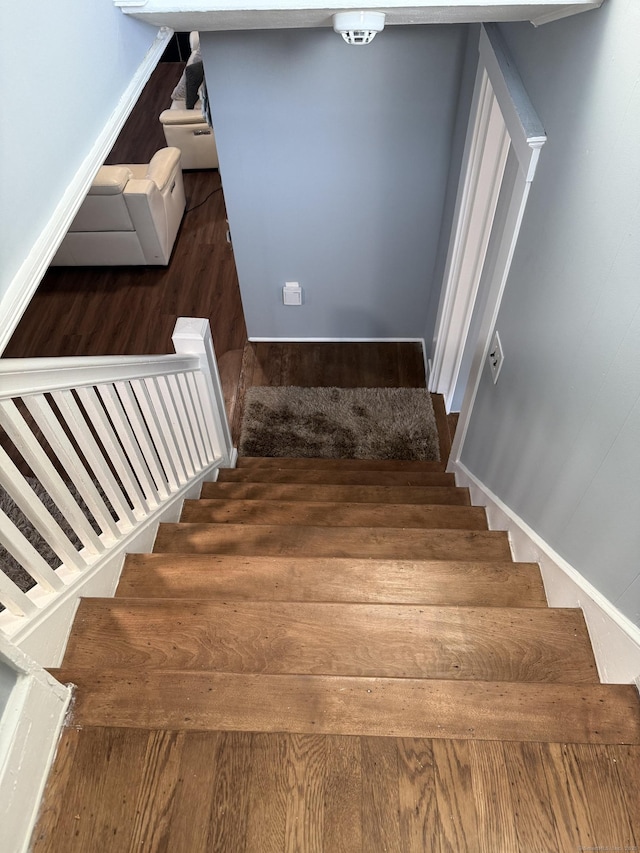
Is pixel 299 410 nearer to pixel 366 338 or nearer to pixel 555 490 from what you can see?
pixel 366 338

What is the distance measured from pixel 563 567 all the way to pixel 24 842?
1.36m

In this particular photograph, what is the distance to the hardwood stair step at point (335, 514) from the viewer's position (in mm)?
2262

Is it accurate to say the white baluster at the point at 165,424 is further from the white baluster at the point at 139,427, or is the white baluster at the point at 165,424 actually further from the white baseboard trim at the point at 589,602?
the white baseboard trim at the point at 589,602

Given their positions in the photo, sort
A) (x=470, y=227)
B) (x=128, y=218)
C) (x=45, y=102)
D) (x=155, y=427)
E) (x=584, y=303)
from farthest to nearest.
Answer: (x=128, y=218) < (x=470, y=227) < (x=155, y=427) < (x=584, y=303) < (x=45, y=102)

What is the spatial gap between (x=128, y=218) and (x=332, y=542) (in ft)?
10.1

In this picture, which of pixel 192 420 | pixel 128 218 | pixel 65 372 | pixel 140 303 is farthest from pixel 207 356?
pixel 128 218

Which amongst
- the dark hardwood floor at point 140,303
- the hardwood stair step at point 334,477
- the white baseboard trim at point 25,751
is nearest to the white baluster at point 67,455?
the white baseboard trim at point 25,751

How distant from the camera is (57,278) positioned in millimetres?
4340

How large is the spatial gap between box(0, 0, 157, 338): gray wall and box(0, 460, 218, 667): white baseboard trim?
748 millimetres

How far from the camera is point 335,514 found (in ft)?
7.50

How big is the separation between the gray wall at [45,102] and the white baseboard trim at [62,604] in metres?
0.75

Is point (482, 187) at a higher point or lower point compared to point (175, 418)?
higher

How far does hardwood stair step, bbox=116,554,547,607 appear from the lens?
1.67m

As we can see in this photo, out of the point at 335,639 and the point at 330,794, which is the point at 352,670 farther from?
the point at 330,794
